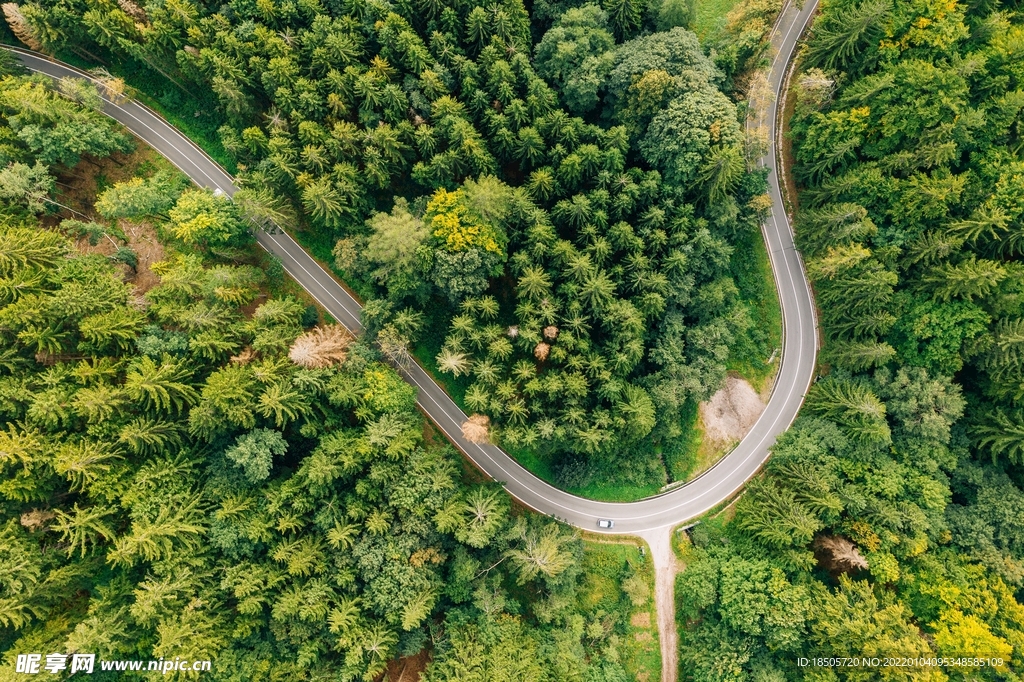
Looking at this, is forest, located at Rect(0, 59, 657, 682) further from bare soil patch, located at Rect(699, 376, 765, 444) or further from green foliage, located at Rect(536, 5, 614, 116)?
green foliage, located at Rect(536, 5, 614, 116)

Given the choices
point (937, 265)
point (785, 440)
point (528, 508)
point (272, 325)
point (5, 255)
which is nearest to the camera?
point (5, 255)

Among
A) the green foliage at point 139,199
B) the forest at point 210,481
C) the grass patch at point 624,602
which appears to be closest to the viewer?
the forest at point 210,481

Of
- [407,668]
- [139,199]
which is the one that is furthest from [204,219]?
[407,668]

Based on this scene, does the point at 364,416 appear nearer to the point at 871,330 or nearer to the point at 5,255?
the point at 5,255

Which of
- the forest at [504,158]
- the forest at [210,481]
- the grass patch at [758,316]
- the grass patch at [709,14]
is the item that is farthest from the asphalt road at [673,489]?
the forest at [504,158]

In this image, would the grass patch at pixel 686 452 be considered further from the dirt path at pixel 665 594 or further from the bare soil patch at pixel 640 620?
the bare soil patch at pixel 640 620

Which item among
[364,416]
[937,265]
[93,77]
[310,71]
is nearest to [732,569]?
[937,265]
